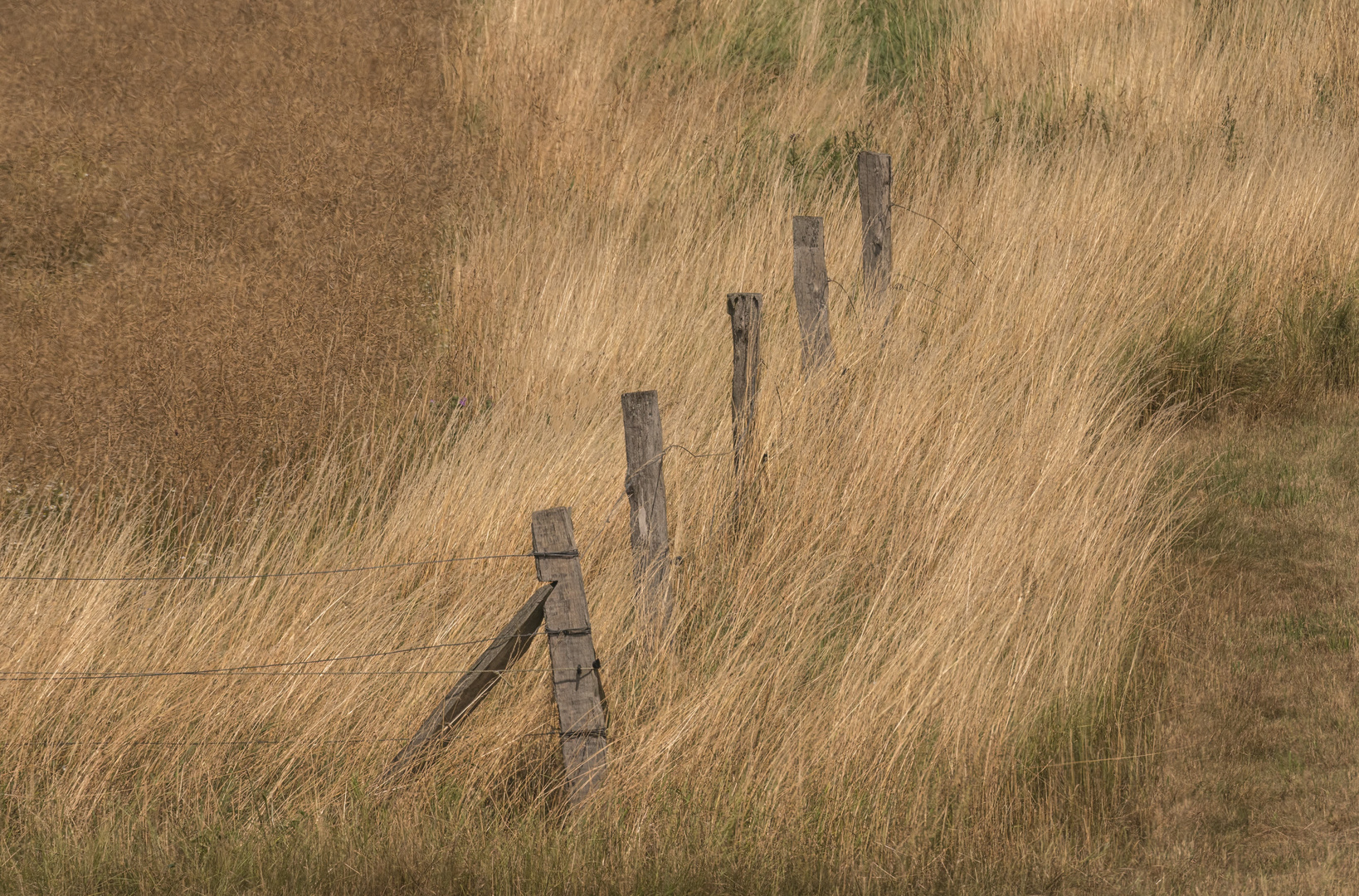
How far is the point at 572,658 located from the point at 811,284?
3.18 meters

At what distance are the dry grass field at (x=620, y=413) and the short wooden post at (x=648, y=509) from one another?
162mm

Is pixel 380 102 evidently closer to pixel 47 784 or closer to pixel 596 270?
pixel 596 270

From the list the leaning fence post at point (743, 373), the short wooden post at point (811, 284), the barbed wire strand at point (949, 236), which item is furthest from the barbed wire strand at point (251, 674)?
the barbed wire strand at point (949, 236)

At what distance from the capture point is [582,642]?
12.1 ft

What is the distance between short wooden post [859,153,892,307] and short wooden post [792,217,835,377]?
1101 mm

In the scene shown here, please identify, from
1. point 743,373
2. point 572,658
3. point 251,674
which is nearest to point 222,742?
point 251,674

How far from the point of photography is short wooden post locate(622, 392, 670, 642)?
4.05 metres

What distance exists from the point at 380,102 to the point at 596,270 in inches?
158

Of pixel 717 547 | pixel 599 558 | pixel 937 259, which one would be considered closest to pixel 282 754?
pixel 599 558

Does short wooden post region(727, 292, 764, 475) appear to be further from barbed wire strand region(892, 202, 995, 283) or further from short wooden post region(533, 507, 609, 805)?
barbed wire strand region(892, 202, 995, 283)

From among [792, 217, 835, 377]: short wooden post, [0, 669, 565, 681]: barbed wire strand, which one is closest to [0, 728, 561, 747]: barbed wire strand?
[0, 669, 565, 681]: barbed wire strand

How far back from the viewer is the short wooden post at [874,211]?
24.1ft

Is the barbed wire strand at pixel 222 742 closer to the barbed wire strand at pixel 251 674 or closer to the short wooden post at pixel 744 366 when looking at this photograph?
the barbed wire strand at pixel 251 674

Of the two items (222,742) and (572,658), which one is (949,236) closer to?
(572,658)
